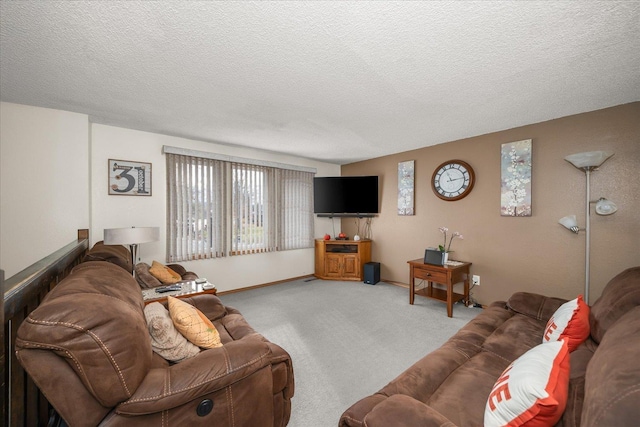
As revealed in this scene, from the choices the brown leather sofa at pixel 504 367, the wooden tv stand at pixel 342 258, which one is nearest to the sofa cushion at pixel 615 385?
the brown leather sofa at pixel 504 367

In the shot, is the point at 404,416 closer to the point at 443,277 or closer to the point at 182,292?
the point at 182,292

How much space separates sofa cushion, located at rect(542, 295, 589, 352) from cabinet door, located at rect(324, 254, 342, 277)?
3.63 meters

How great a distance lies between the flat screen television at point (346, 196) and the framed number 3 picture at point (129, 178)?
2.89 m

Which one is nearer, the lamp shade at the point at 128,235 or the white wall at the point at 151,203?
the lamp shade at the point at 128,235

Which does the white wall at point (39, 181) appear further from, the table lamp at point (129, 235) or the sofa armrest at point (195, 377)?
the sofa armrest at point (195, 377)

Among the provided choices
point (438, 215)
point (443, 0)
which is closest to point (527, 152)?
point (438, 215)

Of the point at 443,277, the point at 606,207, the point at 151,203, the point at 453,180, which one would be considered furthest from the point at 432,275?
the point at 151,203

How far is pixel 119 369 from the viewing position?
1.00 metres

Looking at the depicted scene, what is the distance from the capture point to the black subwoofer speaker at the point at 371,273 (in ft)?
15.6

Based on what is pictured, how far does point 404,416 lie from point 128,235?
9.92ft

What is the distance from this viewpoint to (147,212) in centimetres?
358

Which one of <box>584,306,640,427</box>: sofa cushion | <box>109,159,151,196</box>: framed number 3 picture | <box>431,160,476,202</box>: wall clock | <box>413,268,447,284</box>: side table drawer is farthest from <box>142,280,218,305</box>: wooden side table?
<box>431,160,476,202</box>: wall clock

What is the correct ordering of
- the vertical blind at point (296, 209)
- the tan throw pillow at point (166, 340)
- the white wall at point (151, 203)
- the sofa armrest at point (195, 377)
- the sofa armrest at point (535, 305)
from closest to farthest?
1. the sofa armrest at point (195, 377)
2. the tan throw pillow at point (166, 340)
3. the sofa armrest at point (535, 305)
4. the white wall at point (151, 203)
5. the vertical blind at point (296, 209)

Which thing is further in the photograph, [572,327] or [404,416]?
[572,327]
